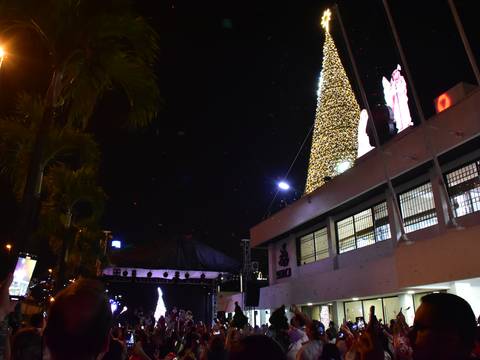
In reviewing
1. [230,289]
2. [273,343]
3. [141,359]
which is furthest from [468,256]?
[230,289]

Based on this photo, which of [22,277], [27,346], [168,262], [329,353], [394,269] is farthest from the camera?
[168,262]

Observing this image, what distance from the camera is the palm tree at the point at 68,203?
47.9 feet

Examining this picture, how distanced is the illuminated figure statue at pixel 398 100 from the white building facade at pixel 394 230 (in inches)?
68.8

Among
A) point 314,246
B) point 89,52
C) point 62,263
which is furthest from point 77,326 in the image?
point 314,246

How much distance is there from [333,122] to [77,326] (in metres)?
21.4

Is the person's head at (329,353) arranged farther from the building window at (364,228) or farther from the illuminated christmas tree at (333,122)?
the illuminated christmas tree at (333,122)

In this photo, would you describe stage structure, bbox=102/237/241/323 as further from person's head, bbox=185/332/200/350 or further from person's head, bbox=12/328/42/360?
person's head, bbox=12/328/42/360

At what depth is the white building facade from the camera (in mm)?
13336

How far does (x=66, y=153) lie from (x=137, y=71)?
5256mm

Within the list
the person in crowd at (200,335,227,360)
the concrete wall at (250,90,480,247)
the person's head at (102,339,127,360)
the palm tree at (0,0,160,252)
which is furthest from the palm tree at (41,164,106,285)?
the concrete wall at (250,90,480,247)

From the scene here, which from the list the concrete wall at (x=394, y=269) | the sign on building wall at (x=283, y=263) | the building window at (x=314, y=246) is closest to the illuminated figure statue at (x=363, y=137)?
the concrete wall at (x=394, y=269)

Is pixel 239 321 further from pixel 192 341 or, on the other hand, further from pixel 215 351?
pixel 215 351

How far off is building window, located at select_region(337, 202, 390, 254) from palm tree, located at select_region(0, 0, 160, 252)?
13.4 m

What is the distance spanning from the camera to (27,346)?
13.1ft
